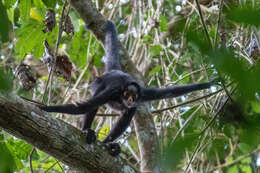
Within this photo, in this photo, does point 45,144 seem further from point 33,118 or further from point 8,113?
point 8,113

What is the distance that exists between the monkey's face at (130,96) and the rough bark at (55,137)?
132 centimetres

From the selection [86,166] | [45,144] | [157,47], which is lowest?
[86,166]

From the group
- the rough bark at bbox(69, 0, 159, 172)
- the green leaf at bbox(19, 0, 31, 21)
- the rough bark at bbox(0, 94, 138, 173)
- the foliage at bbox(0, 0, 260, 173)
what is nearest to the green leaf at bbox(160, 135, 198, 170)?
the foliage at bbox(0, 0, 260, 173)

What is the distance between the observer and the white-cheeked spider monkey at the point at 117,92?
4883 mm

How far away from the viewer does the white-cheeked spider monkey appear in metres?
4.88

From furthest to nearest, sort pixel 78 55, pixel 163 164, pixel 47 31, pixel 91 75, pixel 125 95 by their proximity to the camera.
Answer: pixel 91 75 → pixel 78 55 → pixel 125 95 → pixel 47 31 → pixel 163 164

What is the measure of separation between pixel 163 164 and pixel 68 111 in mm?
3179

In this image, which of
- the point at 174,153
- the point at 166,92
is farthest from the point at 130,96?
the point at 174,153

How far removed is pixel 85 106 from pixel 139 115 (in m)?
0.82

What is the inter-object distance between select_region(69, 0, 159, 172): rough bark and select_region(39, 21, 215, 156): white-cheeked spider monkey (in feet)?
0.35

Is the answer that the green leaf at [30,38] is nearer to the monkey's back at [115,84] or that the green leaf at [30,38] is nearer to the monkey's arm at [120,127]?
the monkey's back at [115,84]

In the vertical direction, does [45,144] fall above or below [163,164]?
above

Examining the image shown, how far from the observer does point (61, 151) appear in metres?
3.27

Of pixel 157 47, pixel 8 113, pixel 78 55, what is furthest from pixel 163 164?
pixel 78 55
